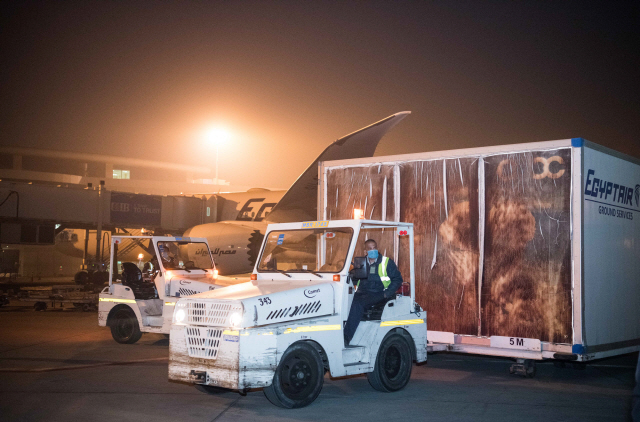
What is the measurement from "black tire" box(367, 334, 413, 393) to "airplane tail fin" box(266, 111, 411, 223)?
10.6m

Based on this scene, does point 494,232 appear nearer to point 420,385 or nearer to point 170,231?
point 420,385

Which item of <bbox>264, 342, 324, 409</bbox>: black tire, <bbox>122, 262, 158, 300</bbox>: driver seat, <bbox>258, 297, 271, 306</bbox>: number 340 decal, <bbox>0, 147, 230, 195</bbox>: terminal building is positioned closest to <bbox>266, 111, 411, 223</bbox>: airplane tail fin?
<bbox>122, 262, 158, 300</bbox>: driver seat

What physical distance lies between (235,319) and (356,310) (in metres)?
1.75

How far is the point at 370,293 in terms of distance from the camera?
25.9 ft

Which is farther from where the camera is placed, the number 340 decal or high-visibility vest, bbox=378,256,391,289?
high-visibility vest, bbox=378,256,391,289

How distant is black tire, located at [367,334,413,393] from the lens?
25.9 feet

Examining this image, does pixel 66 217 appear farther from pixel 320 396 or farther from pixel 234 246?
pixel 320 396

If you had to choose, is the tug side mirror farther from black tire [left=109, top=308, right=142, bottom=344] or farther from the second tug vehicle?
black tire [left=109, top=308, right=142, bottom=344]

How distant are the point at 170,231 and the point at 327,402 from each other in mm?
25990

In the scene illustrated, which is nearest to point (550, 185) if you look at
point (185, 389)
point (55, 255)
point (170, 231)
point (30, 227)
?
point (185, 389)

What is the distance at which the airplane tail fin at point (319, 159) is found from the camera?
19.3 m

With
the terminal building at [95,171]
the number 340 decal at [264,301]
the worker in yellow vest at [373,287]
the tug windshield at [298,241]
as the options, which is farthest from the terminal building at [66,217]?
the number 340 decal at [264,301]

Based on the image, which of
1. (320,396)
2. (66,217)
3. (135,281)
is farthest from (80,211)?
(320,396)

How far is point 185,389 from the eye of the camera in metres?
8.23
